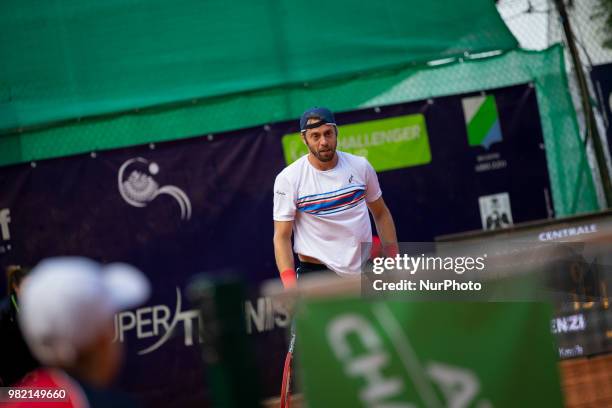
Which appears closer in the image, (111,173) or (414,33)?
(111,173)

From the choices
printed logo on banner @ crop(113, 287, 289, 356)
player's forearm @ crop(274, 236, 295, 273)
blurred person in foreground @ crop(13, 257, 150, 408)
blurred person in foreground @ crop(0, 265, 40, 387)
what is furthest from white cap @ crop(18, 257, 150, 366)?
printed logo on banner @ crop(113, 287, 289, 356)

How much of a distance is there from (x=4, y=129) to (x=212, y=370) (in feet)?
18.8

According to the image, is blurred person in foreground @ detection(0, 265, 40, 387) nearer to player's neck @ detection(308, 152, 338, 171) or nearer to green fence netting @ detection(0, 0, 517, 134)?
green fence netting @ detection(0, 0, 517, 134)

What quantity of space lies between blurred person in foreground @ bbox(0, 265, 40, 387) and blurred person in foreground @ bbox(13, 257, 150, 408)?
14.4 feet

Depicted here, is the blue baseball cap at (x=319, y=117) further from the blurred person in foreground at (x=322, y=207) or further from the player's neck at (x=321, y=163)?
the player's neck at (x=321, y=163)

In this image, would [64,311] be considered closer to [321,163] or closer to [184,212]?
[321,163]

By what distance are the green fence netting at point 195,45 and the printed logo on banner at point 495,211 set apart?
4.58 ft

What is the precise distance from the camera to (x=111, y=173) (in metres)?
7.71

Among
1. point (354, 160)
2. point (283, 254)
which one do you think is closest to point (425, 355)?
point (283, 254)

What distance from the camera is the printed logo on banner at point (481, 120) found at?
26.8 ft

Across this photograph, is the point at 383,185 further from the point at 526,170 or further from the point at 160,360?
the point at 160,360

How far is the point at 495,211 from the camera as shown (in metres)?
8.20

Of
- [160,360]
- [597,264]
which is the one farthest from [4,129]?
[597,264]

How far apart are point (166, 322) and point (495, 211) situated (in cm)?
312
